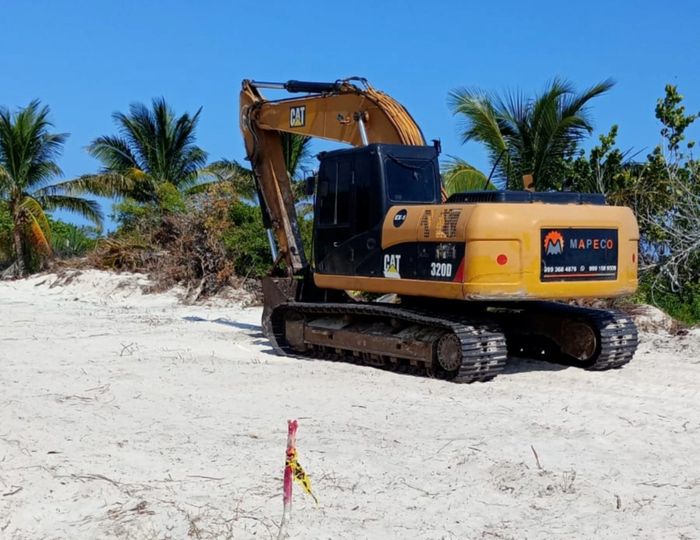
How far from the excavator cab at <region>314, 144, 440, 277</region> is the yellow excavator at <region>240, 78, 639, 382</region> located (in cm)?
1

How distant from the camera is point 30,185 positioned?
94.3ft

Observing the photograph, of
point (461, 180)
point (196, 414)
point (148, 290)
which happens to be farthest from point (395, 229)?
point (148, 290)

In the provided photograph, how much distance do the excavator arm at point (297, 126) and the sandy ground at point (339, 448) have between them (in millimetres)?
2260

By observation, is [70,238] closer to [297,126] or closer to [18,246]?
[18,246]

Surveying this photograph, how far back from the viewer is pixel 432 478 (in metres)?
5.86

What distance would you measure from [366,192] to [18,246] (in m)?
20.1

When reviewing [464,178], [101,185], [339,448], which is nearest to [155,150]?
[101,185]

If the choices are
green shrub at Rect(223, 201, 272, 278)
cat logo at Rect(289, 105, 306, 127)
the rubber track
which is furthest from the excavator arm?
green shrub at Rect(223, 201, 272, 278)

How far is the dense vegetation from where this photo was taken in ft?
52.0

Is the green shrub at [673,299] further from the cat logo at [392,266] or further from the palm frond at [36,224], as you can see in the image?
the palm frond at [36,224]

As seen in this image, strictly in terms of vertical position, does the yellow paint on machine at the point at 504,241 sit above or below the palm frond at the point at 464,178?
below

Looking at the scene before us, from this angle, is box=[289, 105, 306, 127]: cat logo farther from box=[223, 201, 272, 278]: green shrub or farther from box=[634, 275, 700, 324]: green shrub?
box=[223, 201, 272, 278]: green shrub

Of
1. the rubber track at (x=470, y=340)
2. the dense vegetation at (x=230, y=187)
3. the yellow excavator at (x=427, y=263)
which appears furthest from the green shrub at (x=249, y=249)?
the rubber track at (x=470, y=340)

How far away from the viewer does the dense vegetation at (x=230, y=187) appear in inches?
623
